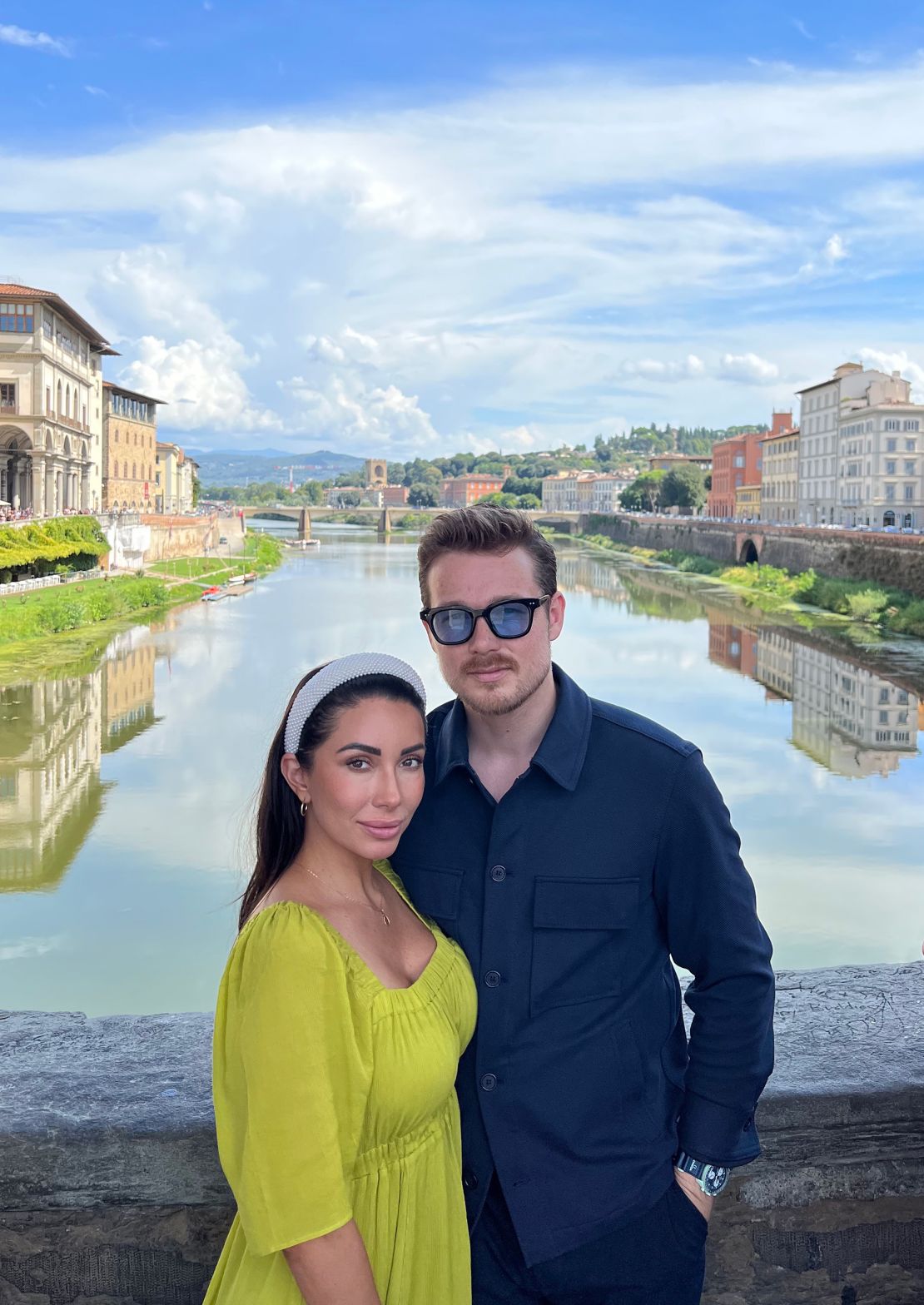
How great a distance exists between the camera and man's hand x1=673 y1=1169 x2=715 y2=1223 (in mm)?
1332

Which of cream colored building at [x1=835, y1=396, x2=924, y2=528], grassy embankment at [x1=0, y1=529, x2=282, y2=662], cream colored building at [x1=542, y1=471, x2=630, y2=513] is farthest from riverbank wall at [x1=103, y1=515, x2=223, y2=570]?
cream colored building at [x1=542, y1=471, x2=630, y2=513]

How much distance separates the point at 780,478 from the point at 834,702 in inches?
1656

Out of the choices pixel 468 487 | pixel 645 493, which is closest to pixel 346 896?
pixel 468 487

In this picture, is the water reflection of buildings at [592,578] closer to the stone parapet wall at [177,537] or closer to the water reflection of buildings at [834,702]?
the water reflection of buildings at [834,702]

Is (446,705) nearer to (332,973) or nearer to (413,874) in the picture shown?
(413,874)

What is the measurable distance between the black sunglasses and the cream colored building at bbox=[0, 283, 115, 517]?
32.8 m

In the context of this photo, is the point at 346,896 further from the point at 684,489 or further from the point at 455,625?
the point at 684,489

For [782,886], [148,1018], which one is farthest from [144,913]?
[148,1018]

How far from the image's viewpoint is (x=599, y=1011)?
4.35 ft

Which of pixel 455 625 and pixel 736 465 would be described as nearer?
pixel 455 625

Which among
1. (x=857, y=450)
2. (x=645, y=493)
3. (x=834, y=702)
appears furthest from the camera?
(x=645, y=493)

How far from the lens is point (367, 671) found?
1.28m

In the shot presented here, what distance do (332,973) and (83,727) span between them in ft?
46.5

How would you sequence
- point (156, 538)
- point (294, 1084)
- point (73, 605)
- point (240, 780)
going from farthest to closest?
point (156, 538) < point (73, 605) < point (240, 780) < point (294, 1084)
